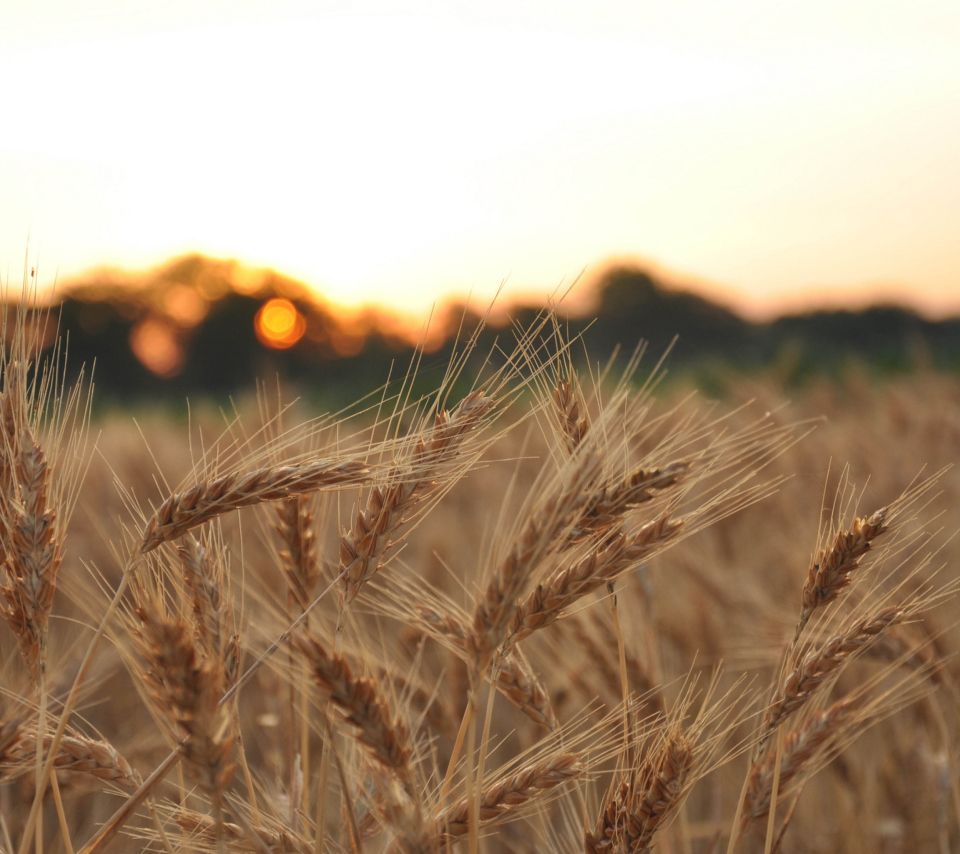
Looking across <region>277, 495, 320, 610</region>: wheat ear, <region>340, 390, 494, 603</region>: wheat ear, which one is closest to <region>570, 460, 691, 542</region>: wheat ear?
<region>340, 390, 494, 603</region>: wheat ear

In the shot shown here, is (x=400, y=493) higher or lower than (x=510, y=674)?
higher

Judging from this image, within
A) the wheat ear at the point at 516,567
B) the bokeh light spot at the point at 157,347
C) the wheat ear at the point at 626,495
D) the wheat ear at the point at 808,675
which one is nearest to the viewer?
the wheat ear at the point at 516,567

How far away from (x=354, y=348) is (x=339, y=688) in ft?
83.3

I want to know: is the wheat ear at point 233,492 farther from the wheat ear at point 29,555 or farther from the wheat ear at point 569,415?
the wheat ear at point 569,415

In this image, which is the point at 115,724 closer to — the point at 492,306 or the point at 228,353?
the point at 492,306

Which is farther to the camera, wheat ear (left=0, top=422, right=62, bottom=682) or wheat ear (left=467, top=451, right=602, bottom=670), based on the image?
wheat ear (left=0, top=422, right=62, bottom=682)

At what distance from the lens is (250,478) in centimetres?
105

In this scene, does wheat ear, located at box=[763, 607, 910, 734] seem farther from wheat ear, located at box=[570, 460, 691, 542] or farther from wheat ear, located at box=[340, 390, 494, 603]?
wheat ear, located at box=[340, 390, 494, 603]

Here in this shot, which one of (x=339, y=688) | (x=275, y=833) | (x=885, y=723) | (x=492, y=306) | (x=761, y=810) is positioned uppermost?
(x=492, y=306)

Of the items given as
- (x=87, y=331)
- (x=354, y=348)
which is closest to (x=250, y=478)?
(x=354, y=348)

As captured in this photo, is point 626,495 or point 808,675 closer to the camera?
point 626,495

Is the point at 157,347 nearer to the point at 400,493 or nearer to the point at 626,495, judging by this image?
the point at 400,493

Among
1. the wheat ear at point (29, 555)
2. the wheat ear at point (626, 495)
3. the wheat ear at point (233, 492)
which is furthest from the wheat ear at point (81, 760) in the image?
the wheat ear at point (626, 495)

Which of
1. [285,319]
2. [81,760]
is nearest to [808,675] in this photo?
[81,760]
